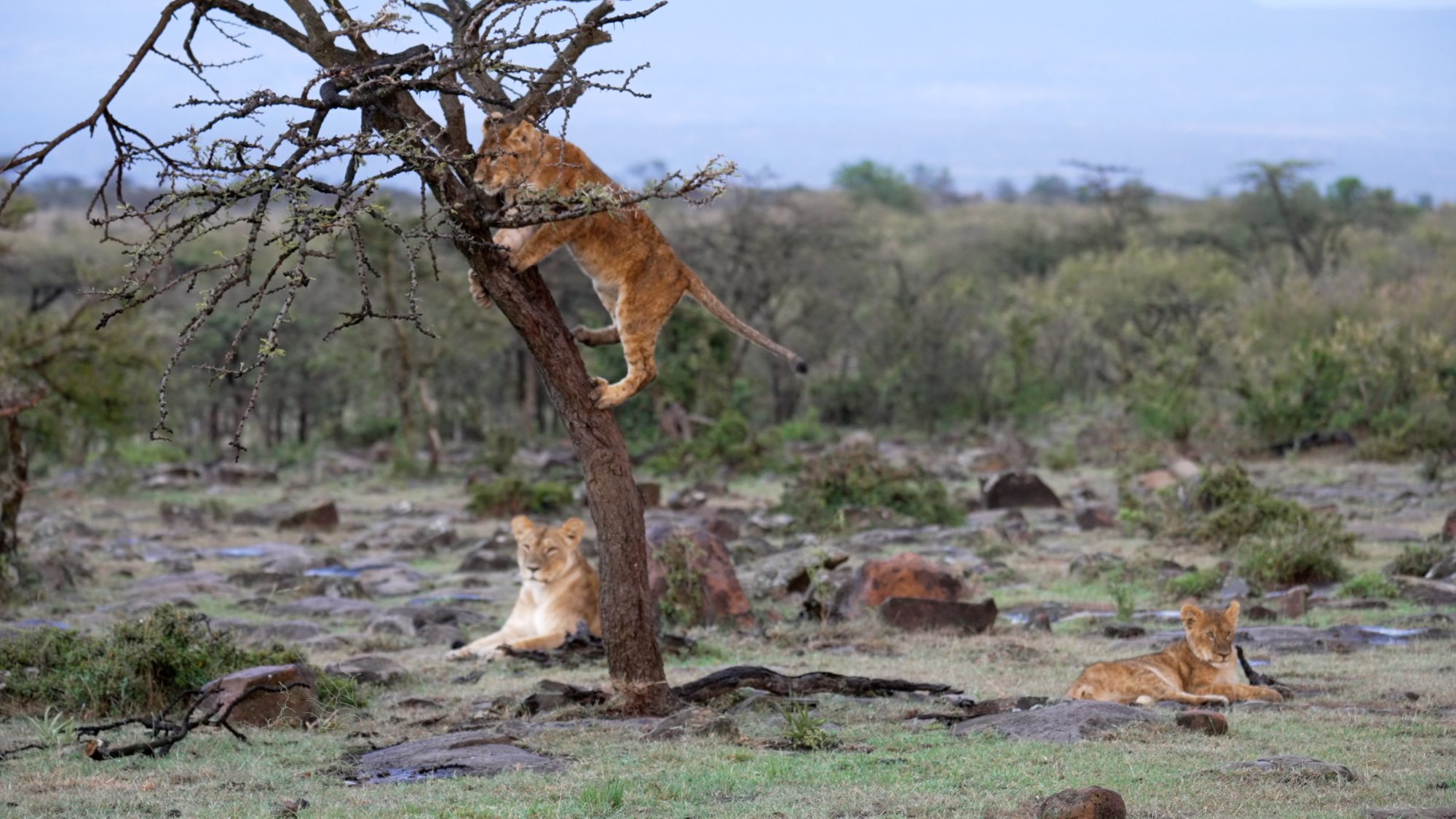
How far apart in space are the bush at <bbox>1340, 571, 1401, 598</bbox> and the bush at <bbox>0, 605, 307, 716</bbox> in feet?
26.4

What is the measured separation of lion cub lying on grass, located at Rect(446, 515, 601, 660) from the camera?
11.2 meters

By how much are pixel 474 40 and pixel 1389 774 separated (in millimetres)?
5069

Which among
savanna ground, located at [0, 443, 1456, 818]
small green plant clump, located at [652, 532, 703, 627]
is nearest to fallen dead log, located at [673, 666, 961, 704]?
savanna ground, located at [0, 443, 1456, 818]

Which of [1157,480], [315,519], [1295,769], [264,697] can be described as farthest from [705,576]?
[1157,480]

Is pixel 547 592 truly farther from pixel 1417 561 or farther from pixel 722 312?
pixel 1417 561

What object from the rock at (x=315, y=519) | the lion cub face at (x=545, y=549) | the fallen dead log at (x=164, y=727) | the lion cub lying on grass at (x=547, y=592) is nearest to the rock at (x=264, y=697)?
the fallen dead log at (x=164, y=727)

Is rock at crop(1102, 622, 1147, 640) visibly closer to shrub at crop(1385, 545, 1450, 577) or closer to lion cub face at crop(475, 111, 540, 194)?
shrub at crop(1385, 545, 1450, 577)

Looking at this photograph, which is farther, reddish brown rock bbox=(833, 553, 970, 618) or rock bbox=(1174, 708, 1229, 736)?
reddish brown rock bbox=(833, 553, 970, 618)

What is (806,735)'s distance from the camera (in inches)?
305

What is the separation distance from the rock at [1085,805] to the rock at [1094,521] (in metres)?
12.4

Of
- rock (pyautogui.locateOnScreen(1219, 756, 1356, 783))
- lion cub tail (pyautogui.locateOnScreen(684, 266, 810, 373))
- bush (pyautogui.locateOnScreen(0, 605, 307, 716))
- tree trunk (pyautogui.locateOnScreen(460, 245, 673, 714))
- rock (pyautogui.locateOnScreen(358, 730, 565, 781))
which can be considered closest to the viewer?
rock (pyautogui.locateOnScreen(1219, 756, 1356, 783))

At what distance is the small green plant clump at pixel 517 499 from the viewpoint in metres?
21.0

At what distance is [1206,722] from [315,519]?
14.4m

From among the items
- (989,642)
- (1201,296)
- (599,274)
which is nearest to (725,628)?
(989,642)
